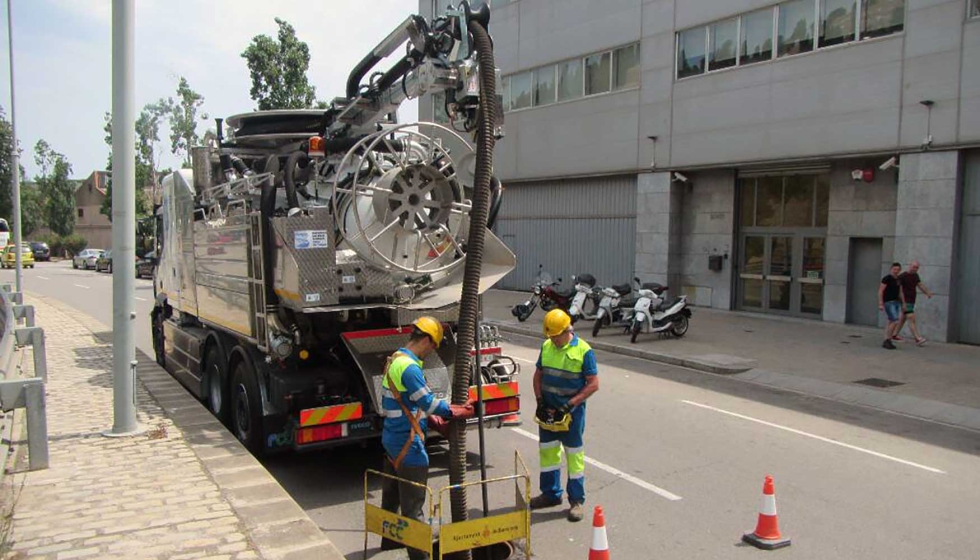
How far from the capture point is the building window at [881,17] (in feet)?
48.8

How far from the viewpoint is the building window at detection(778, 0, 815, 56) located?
16438mm

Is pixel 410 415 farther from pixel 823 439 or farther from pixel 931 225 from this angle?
pixel 931 225

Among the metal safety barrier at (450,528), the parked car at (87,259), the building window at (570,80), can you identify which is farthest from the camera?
the parked car at (87,259)

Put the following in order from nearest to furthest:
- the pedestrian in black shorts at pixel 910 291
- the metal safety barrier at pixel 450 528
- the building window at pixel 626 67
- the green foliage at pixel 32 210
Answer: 1. the metal safety barrier at pixel 450 528
2. the pedestrian in black shorts at pixel 910 291
3. the building window at pixel 626 67
4. the green foliage at pixel 32 210

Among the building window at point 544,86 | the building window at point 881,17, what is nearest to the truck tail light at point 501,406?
the building window at point 881,17

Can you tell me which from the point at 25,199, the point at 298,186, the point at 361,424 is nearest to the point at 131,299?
the point at 298,186

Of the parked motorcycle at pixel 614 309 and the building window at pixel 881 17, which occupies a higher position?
the building window at pixel 881 17

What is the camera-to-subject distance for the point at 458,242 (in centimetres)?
689

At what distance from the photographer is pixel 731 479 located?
6629 millimetres

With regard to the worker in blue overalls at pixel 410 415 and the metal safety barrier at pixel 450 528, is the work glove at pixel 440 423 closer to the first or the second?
the worker in blue overalls at pixel 410 415

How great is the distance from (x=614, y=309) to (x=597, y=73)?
29.5 ft

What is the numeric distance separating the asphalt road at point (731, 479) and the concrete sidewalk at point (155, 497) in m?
0.64

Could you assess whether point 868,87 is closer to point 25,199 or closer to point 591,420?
point 591,420

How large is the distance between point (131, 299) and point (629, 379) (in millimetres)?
7349
